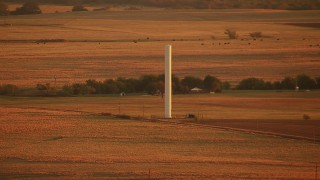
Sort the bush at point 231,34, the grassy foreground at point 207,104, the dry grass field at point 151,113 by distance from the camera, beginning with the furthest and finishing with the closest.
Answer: the bush at point 231,34
the grassy foreground at point 207,104
the dry grass field at point 151,113

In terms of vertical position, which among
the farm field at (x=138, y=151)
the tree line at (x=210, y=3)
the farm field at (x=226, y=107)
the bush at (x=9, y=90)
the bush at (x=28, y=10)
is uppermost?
the tree line at (x=210, y=3)

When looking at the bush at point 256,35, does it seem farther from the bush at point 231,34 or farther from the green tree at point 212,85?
the green tree at point 212,85

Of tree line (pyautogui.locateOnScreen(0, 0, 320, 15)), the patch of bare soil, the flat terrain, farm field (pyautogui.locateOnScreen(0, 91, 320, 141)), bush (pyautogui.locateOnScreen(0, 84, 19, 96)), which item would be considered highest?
tree line (pyautogui.locateOnScreen(0, 0, 320, 15))

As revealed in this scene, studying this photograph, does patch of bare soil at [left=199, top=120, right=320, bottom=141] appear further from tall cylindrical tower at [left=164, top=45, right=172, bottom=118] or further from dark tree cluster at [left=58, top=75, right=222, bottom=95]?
dark tree cluster at [left=58, top=75, right=222, bottom=95]

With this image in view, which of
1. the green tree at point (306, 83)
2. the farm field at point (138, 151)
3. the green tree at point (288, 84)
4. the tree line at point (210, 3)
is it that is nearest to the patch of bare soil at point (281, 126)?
the farm field at point (138, 151)

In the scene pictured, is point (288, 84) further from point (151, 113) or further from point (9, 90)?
point (151, 113)

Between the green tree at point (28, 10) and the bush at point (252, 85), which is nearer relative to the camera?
the bush at point (252, 85)

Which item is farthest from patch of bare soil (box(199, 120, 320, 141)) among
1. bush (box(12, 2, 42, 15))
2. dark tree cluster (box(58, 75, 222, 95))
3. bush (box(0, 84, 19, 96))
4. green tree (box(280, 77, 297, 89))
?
bush (box(12, 2, 42, 15))

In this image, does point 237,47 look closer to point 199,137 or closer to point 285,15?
point 285,15
